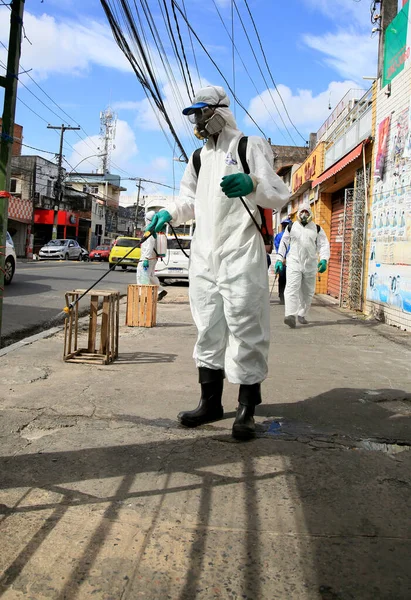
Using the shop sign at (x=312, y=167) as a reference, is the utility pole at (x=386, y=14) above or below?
above

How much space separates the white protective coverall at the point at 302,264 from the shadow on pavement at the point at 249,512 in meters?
5.19

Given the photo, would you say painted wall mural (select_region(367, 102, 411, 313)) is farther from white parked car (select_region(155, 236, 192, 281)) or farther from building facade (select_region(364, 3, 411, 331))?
white parked car (select_region(155, 236, 192, 281))

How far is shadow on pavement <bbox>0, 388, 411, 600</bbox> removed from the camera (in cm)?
173

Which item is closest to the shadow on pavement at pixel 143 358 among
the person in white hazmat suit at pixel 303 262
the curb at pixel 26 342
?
the curb at pixel 26 342

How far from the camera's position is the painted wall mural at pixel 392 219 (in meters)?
8.17

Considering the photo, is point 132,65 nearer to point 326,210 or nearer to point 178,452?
point 178,452

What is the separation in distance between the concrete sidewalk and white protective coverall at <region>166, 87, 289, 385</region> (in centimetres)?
47

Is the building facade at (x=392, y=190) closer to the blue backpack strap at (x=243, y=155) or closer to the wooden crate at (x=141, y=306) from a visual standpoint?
the wooden crate at (x=141, y=306)

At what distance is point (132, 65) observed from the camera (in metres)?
8.02

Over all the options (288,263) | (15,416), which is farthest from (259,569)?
(288,263)

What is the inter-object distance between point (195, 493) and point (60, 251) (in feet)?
116

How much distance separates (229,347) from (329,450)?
809 millimetres

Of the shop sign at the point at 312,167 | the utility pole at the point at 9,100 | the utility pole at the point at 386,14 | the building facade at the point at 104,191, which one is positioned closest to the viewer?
the utility pole at the point at 9,100

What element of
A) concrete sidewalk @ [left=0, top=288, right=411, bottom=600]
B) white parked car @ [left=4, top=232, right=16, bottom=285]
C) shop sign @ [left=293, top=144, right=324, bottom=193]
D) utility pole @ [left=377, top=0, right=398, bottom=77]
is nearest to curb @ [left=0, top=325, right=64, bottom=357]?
concrete sidewalk @ [left=0, top=288, right=411, bottom=600]
